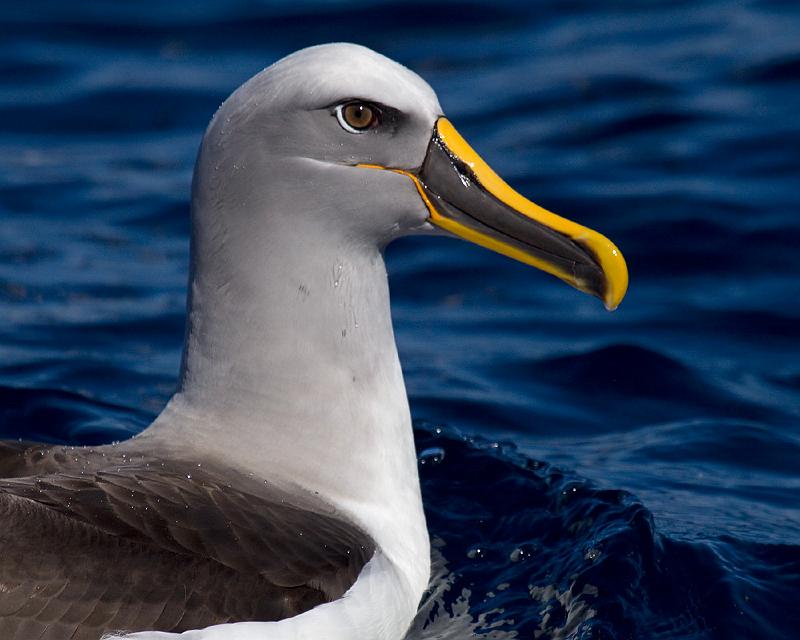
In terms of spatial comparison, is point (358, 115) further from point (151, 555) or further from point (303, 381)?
point (151, 555)

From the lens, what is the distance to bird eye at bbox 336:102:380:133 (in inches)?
190

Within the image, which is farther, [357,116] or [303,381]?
[303,381]

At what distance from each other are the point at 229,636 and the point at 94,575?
0.39m

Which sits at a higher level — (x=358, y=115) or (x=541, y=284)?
(x=358, y=115)

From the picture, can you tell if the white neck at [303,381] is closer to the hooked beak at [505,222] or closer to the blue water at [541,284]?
the hooked beak at [505,222]

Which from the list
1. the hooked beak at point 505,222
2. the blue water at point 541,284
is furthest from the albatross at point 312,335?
the blue water at point 541,284

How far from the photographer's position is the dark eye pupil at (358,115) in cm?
483

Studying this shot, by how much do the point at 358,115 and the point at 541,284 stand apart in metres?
4.00

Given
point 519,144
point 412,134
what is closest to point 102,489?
point 412,134

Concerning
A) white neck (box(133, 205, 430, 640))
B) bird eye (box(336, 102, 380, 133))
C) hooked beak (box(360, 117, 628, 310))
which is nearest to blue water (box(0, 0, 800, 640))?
white neck (box(133, 205, 430, 640))

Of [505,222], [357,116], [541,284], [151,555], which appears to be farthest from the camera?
[541,284]

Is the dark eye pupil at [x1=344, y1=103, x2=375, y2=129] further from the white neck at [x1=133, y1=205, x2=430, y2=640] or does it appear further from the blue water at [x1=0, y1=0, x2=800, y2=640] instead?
the blue water at [x1=0, y1=0, x2=800, y2=640]

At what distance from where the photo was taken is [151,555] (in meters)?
4.30

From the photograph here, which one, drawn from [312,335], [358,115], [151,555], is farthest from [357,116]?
[151,555]
